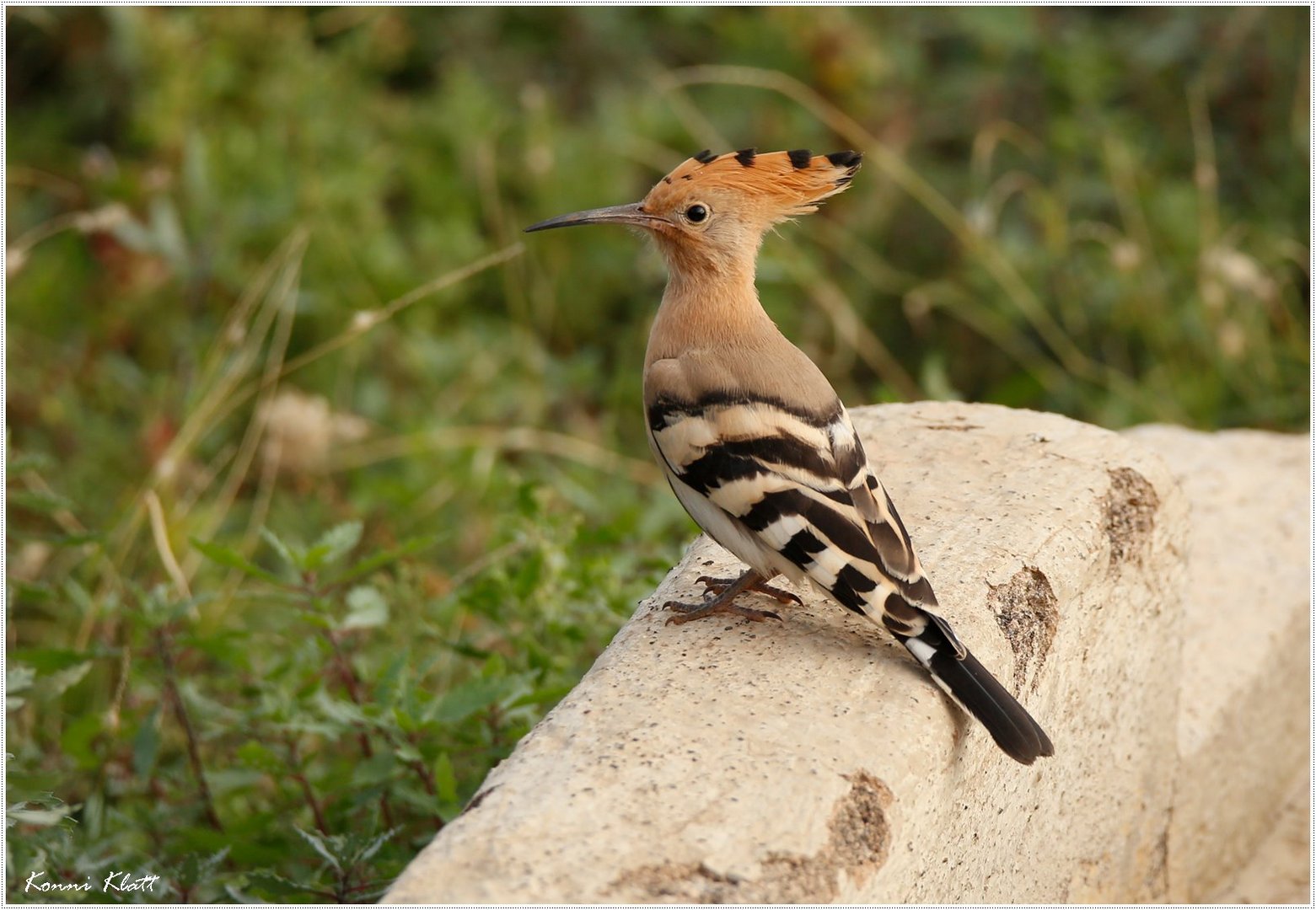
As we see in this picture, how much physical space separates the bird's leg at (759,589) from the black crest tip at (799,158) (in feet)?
2.84

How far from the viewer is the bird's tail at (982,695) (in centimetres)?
223

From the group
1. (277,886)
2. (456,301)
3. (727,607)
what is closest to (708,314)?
(727,607)

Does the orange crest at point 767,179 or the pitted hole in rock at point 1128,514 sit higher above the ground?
the orange crest at point 767,179

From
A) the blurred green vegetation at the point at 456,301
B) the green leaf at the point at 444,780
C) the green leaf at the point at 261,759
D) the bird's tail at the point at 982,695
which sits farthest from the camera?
the blurred green vegetation at the point at 456,301

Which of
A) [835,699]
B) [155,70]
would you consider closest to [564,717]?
[835,699]

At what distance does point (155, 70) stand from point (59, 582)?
7.63ft

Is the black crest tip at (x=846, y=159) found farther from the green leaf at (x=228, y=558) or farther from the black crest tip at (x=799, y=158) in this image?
the green leaf at (x=228, y=558)

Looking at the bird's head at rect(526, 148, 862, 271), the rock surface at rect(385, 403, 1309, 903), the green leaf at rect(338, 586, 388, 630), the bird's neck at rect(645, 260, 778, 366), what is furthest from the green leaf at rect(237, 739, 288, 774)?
the bird's head at rect(526, 148, 862, 271)

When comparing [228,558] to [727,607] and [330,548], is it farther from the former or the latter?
[727,607]

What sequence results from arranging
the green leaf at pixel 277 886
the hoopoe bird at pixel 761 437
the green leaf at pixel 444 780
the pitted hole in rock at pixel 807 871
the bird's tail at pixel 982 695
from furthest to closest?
the green leaf at pixel 444 780
the green leaf at pixel 277 886
the hoopoe bird at pixel 761 437
the bird's tail at pixel 982 695
the pitted hole in rock at pixel 807 871

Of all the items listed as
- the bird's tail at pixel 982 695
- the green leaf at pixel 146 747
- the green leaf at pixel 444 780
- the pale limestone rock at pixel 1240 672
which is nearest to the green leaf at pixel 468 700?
the green leaf at pixel 444 780

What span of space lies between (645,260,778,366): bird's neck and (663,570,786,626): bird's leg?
51 centimetres

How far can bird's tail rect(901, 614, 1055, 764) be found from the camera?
223 centimetres

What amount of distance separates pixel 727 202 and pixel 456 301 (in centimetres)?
263
